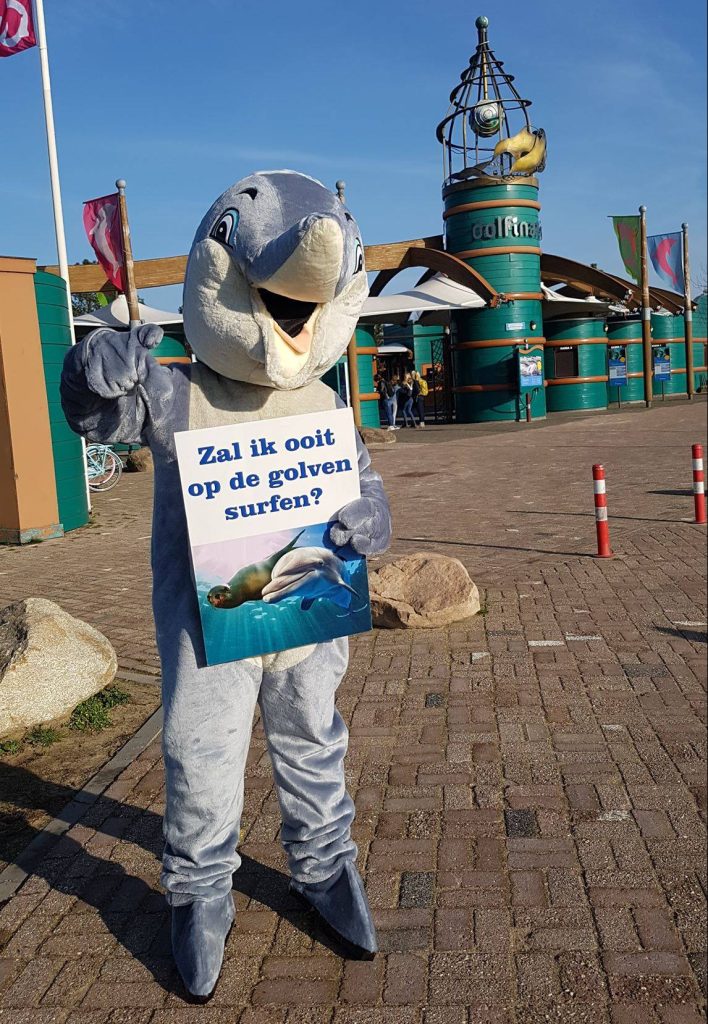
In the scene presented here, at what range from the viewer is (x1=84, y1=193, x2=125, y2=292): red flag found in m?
15.5

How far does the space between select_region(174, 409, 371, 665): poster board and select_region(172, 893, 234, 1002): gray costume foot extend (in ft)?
2.38

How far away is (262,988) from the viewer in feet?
8.70

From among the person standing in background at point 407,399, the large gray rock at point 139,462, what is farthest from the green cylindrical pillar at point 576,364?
the large gray rock at point 139,462

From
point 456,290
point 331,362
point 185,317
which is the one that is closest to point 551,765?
point 331,362

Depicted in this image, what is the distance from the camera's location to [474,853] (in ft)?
11.0

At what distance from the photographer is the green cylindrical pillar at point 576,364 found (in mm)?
27547

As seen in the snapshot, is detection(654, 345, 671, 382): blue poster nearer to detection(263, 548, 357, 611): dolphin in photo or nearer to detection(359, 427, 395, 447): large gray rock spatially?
detection(359, 427, 395, 447): large gray rock

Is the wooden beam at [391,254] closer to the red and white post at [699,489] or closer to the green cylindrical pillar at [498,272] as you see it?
the green cylindrical pillar at [498,272]

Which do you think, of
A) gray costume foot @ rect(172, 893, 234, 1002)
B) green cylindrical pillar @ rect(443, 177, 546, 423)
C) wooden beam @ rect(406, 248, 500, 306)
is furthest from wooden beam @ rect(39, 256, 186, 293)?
gray costume foot @ rect(172, 893, 234, 1002)

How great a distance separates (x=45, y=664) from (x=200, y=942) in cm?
233

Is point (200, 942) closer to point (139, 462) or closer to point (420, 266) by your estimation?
point (139, 462)

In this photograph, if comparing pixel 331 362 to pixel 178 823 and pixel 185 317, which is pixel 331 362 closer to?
pixel 185 317

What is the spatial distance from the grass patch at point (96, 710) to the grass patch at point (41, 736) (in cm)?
12

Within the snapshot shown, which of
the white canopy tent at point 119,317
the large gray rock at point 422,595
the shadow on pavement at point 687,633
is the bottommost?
the shadow on pavement at point 687,633
